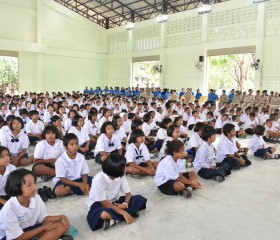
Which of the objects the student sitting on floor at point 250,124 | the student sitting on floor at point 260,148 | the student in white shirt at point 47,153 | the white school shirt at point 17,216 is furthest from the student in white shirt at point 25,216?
the student sitting on floor at point 250,124

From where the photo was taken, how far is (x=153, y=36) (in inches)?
677

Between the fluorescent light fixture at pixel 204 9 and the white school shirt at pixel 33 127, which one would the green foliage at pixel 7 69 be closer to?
the fluorescent light fixture at pixel 204 9

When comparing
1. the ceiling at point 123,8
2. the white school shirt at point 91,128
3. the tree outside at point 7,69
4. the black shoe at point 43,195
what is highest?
the ceiling at point 123,8

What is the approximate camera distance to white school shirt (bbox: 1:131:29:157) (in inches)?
172

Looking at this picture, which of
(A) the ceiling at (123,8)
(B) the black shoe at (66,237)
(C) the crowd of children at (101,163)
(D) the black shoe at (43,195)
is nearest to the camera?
(C) the crowd of children at (101,163)

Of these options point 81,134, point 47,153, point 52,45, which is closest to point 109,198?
point 47,153

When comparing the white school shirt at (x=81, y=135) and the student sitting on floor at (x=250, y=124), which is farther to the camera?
the student sitting on floor at (x=250, y=124)

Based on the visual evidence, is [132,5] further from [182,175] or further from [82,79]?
[182,175]

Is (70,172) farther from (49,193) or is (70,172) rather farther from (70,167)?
(49,193)

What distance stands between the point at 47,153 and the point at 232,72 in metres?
20.4

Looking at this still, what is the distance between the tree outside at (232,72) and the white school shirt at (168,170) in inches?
689

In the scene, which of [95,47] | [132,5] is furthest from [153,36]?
[95,47]

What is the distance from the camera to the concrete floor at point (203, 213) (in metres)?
2.63

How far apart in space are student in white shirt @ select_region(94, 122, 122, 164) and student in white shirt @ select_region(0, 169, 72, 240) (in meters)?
2.07
